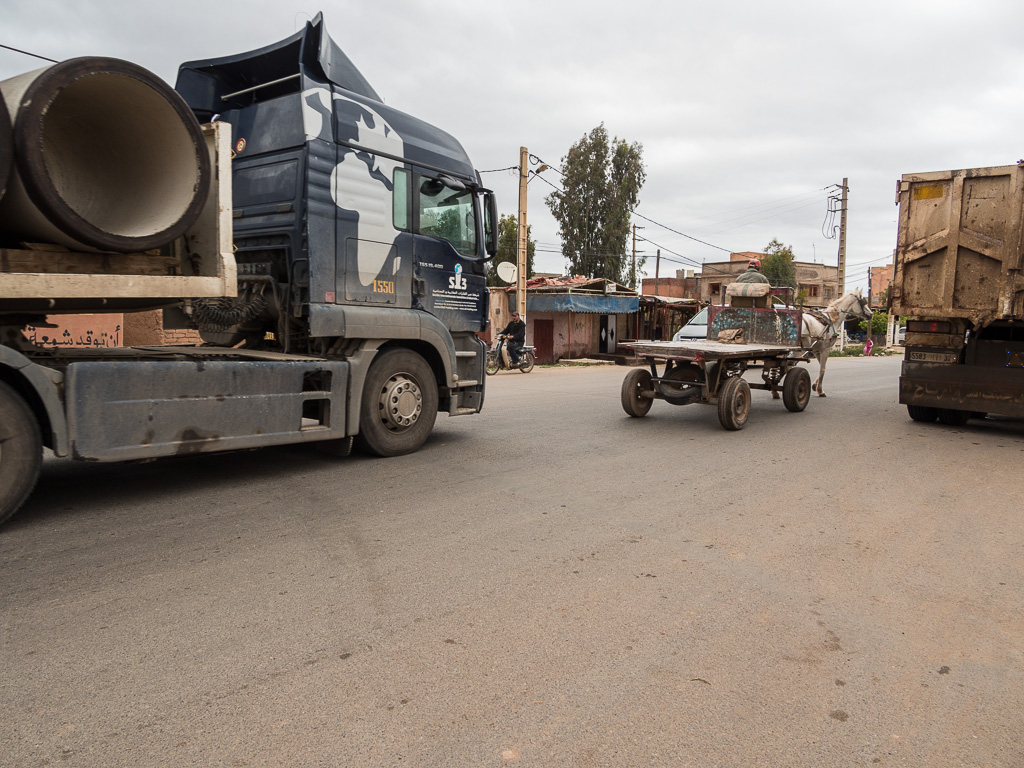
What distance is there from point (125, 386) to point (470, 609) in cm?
283

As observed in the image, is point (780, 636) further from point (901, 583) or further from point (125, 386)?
point (125, 386)

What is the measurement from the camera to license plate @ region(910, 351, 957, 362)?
903cm

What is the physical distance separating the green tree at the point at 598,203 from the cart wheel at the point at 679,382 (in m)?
32.4

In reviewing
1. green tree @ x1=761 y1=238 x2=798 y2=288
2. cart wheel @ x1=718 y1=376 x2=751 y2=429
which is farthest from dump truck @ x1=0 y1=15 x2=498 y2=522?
green tree @ x1=761 y1=238 x2=798 y2=288

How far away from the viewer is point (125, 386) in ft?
→ 15.1

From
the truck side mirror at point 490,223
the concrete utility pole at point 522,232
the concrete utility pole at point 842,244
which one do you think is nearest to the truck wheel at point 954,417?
the truck side mirror at point 490,223

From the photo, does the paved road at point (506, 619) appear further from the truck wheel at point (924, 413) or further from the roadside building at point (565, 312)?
the roadside building at point (565, 312)

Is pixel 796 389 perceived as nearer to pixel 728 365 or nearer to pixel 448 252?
pixel 728 365

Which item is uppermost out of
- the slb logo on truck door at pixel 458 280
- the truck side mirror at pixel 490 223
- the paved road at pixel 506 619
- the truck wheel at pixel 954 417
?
the truck side mirror at pixel 490 223

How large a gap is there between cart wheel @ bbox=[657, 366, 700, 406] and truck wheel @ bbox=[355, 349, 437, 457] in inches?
143

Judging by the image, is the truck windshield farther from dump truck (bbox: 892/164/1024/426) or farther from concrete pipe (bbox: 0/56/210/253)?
dump truck (bbox: 892/164/1024/426)

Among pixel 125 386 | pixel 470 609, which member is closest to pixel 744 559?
pixel 470 609

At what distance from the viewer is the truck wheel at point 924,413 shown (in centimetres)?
983

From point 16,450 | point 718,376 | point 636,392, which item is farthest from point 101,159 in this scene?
point 718,376
